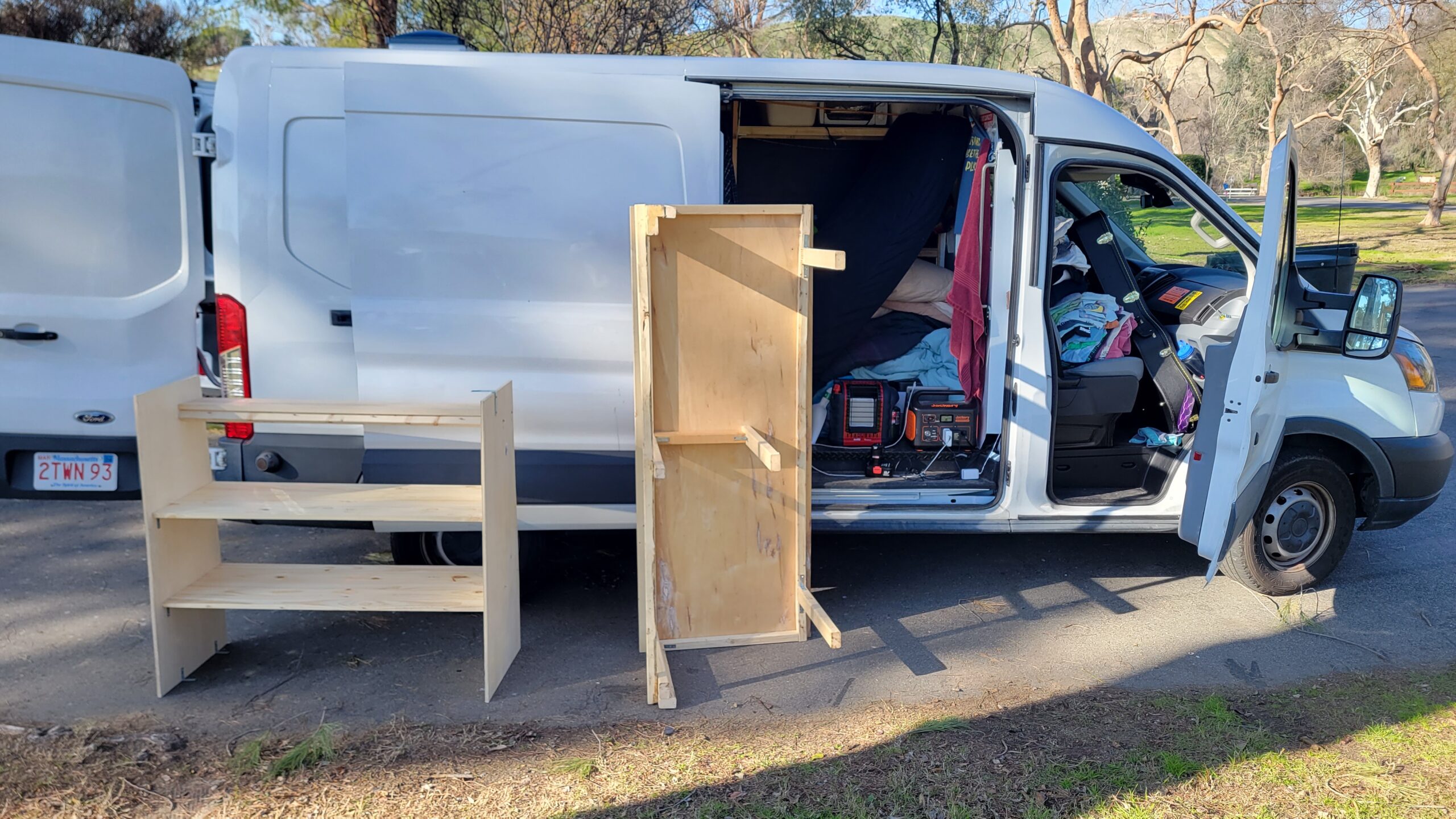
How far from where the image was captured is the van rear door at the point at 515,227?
3900mm

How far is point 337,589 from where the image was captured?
382 centimetres

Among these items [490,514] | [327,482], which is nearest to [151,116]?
[327,482]

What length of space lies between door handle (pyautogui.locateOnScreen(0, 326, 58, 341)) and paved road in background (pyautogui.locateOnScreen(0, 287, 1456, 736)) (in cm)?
120

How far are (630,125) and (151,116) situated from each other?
6.77 feet

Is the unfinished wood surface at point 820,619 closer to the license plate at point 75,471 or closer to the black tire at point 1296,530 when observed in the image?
the black tire at point 1296,530

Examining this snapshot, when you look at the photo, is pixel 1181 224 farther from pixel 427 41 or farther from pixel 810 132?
pixel 427 41

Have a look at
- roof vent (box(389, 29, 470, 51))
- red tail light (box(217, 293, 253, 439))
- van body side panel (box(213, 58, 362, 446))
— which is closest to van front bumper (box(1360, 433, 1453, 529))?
roof vent (box(389, 29, 470, 51))

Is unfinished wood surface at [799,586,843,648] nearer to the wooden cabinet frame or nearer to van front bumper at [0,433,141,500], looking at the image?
the wooden cabinet frame

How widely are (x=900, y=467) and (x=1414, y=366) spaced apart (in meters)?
2.37

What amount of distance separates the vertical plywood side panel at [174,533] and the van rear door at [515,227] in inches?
25.2

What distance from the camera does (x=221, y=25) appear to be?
12625 millimetres

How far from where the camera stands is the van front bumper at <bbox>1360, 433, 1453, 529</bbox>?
455 centimetres

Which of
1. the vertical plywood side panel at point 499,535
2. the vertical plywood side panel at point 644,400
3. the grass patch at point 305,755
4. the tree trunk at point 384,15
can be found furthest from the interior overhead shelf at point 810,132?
the tree trunk at point 384,15

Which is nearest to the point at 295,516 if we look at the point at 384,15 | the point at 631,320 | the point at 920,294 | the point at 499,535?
the point at 499,535
